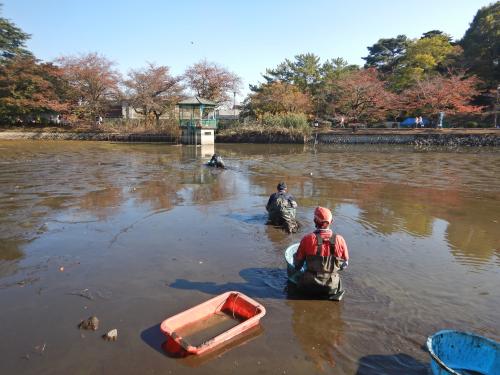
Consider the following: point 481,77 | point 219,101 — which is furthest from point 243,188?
point 481,77

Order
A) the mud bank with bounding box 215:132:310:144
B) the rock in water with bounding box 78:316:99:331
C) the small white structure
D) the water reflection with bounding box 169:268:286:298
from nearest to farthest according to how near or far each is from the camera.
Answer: the rock in water with bounding box 78:316:99:331 < the water reflection with bounding box 169:268:286:298 < the small white structure < the mud bank with bounding box 215:132:310:144

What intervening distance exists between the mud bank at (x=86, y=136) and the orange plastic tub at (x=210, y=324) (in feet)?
117

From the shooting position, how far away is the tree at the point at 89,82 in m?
43.1

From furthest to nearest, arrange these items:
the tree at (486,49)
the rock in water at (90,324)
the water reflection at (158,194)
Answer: the tree at (486,49)
the water reflection at (158,194)
the rock in water at (90,324)

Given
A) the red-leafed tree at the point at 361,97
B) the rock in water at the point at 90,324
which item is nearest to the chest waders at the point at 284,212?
the rock in water at the point at 90,324

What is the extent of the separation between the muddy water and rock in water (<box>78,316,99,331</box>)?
95 millimetres

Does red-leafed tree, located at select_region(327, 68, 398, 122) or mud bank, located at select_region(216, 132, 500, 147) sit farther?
red-leafed tree, located at select_region(327, 68, 398, 122)

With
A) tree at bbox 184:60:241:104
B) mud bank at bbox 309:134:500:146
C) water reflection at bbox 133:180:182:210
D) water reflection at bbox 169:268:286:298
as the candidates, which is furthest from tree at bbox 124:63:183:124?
water reflection at bbox 169:268:286:298

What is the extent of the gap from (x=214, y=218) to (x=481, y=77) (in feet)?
133

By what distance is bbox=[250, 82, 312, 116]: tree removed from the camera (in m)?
41.9

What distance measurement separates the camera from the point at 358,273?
622cm

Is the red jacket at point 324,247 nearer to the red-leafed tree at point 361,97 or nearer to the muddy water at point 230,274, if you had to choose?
the muddy water at point 230,274

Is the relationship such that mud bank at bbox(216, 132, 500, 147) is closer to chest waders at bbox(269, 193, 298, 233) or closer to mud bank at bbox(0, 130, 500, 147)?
mud bank at bbox(0, 130, 500, 147)

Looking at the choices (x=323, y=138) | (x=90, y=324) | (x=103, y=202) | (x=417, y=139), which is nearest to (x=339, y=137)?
(x=323, y=138)
